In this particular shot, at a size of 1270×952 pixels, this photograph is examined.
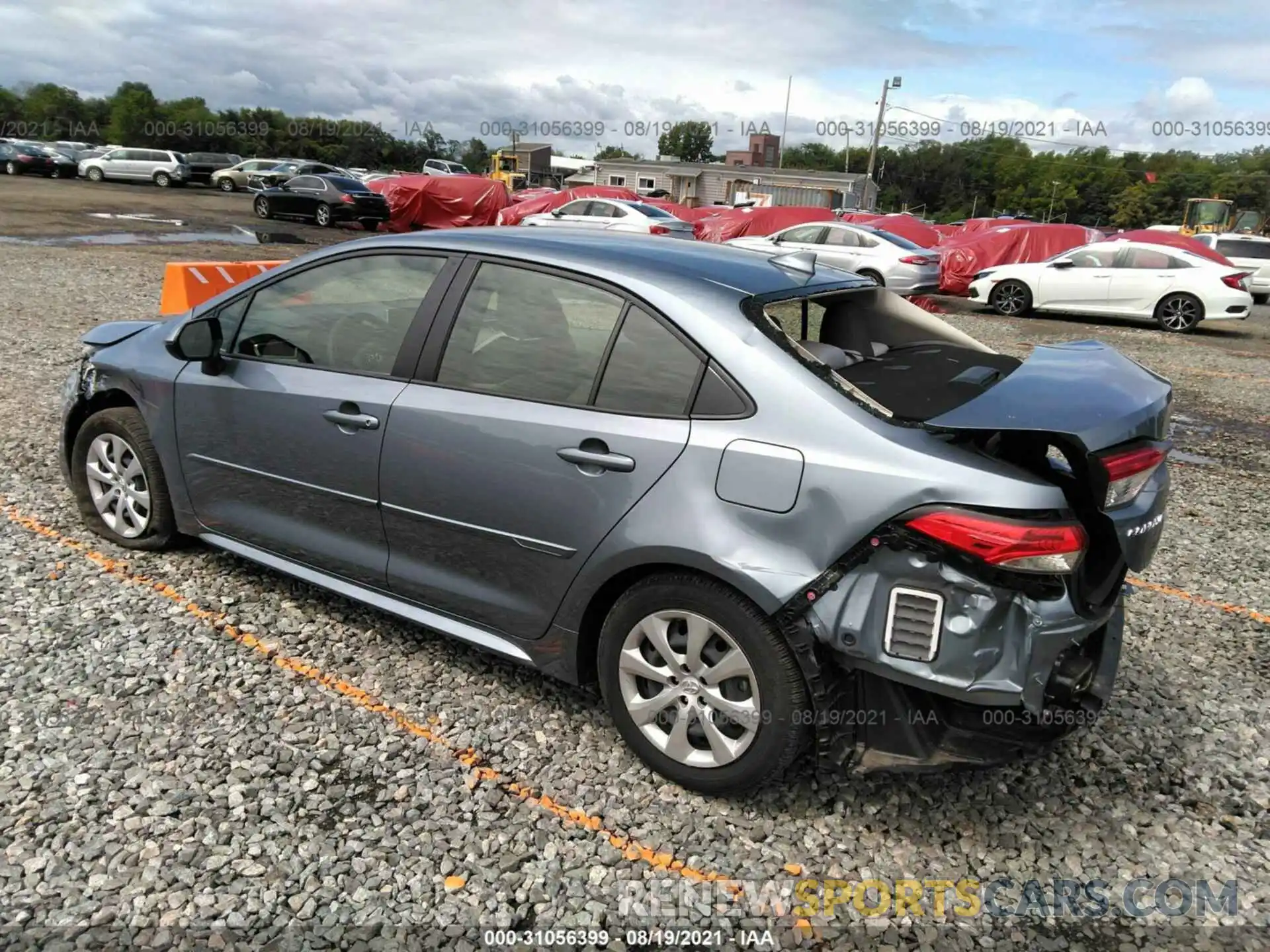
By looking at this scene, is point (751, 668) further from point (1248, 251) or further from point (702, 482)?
point (1248, 251)

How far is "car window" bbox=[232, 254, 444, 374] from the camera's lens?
3.31 meters

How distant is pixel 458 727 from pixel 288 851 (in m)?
0.72

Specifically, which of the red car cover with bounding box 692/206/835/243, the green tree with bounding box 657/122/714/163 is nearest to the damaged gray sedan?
the red car cover with bounding box 692/206/835/243

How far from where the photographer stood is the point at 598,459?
8.82ft

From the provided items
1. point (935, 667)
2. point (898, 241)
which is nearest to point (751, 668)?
point (935, 667)

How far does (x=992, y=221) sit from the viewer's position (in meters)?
32.3

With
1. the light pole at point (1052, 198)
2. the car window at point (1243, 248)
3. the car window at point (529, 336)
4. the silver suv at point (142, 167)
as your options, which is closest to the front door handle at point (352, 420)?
the car window at point (529, 336)

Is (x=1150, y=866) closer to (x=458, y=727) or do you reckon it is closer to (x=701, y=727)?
(x=701, y=727)

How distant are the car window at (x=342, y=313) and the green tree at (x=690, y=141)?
118 m

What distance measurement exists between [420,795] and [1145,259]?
1704 cm

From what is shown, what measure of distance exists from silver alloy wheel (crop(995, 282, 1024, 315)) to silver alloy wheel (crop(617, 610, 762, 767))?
16.2 meters

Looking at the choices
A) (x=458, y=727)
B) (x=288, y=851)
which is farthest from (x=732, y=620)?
(x=288, y=851)

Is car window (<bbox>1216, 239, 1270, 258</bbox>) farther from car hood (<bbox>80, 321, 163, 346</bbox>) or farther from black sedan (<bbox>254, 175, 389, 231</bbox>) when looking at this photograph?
car hood (<bbox>80, 321, 163, 346</bbox>)

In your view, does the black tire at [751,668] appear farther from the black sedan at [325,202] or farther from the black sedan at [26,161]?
the black sedan at [26,161]
